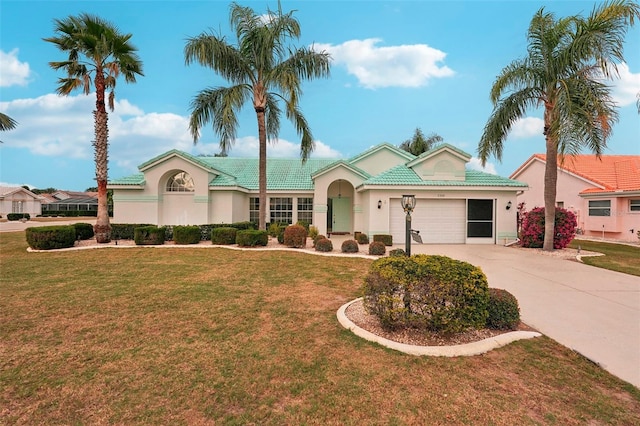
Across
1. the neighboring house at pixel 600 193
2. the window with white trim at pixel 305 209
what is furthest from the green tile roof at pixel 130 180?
the neighboring house at pixel 600 193

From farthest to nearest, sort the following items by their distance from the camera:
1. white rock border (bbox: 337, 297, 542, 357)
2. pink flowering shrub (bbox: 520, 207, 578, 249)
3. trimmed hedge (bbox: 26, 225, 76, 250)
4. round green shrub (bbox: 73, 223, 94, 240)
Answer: round green shrub (bbox: 73, 223, 94, 240) < pink flowering shrub (bbox: 520, 207, 578, 249) < trimmed hedge (bbox: 26, 225, 76, 250) < white rock border (bbox: 337, 297, 542, 357)

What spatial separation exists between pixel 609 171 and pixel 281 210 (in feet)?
80.2

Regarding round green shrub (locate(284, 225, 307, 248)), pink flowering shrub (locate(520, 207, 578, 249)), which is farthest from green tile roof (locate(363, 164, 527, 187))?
round green shrub (locate(284, 225, 307, 248))

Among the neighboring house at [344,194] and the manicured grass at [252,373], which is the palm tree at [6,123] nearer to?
the neighboring house at [344,194]

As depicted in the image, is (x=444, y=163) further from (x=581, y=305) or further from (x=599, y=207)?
(x=599, y=207)

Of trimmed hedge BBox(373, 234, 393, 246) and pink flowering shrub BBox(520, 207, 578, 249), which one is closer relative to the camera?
pink flowering shrub BBox(520, 207, 578, 249)

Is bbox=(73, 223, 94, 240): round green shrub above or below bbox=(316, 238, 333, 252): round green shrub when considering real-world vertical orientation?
above

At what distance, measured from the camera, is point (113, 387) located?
324cm

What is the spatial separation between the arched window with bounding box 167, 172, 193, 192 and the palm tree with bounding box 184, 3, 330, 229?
15.0 ft

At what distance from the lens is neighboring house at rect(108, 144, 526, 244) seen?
15.4m

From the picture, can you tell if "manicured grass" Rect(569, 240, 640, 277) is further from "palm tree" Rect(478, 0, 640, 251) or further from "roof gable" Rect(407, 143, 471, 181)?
"roof gable" Rect(407, 143, 471, 181)

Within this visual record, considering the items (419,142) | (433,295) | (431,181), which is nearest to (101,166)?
(433,295)

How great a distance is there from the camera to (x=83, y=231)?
14617mm

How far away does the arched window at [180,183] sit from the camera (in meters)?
18.2
